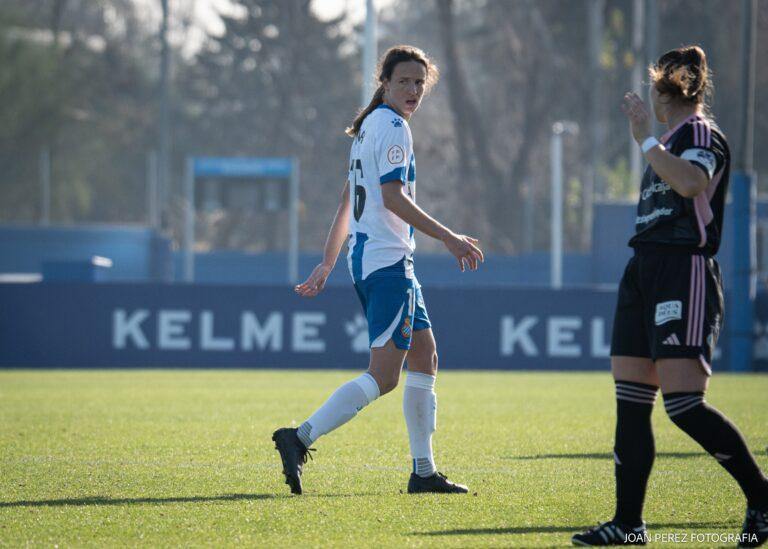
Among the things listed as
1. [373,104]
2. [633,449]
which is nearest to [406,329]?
[373,104]

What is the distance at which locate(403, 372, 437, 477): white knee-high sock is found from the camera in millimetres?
6828

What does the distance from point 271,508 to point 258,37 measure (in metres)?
50.2

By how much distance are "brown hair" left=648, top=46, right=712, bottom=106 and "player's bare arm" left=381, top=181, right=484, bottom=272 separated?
46.0 inches

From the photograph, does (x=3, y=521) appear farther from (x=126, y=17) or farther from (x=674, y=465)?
(x=126, y=17)

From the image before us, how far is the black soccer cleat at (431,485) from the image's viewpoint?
6.80m

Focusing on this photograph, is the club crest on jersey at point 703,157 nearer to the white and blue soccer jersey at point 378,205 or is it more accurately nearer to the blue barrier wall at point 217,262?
the white and blue soccer jersey at point 378,205

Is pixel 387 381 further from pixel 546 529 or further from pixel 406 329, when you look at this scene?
pixel 546 529

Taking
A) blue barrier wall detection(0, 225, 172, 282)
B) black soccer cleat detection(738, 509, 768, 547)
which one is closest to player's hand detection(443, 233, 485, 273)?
black soccer cleat detection(738, 509, 768, 547)

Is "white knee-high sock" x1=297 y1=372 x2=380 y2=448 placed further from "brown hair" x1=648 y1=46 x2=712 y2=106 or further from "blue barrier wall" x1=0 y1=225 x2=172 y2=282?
"blue barrier wall" x1=0 y1=225 x2=172 y2=282

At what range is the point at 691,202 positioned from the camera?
17.9 feet

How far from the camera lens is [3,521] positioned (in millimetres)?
5965

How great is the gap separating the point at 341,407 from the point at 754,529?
85.3 inches

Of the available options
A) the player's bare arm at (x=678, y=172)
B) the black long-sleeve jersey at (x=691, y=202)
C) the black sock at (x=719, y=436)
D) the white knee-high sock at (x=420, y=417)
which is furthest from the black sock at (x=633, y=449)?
the white knee-high sock at (x=420, y=417)

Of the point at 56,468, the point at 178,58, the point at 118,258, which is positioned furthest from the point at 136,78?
the point at 56,468
